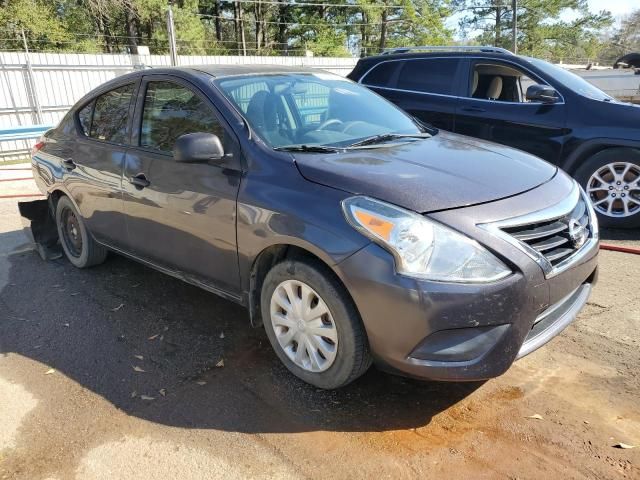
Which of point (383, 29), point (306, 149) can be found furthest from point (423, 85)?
point (383, 29)

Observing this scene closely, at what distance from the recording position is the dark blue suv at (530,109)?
537cm

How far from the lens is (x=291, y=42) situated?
4444 cm

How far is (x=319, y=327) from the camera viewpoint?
109 inches

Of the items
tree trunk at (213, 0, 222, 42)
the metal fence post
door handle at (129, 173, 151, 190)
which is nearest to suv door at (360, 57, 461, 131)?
door handle at (129, 173, 151, 190)

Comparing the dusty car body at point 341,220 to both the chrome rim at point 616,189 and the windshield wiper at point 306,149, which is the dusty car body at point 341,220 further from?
the chrome rim at point 616,189

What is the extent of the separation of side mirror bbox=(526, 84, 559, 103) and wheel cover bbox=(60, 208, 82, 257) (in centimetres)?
465

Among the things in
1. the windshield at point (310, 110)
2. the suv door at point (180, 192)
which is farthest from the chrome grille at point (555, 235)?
the suv door at point (180, 192)

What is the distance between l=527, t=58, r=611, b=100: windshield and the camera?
5.68 m

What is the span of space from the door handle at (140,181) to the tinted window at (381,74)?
414 cm

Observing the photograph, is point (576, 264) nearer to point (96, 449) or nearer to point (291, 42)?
point (96, 449)

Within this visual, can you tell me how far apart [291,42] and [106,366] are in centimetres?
4450

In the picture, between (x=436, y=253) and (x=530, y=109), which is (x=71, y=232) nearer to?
(x=436, y=253)

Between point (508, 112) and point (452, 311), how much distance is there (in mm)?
4220

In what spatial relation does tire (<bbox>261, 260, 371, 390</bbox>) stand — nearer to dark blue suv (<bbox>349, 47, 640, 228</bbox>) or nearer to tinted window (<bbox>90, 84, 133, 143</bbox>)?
tinted window (<bbox>90, 84, 133, 143</bbox>)
